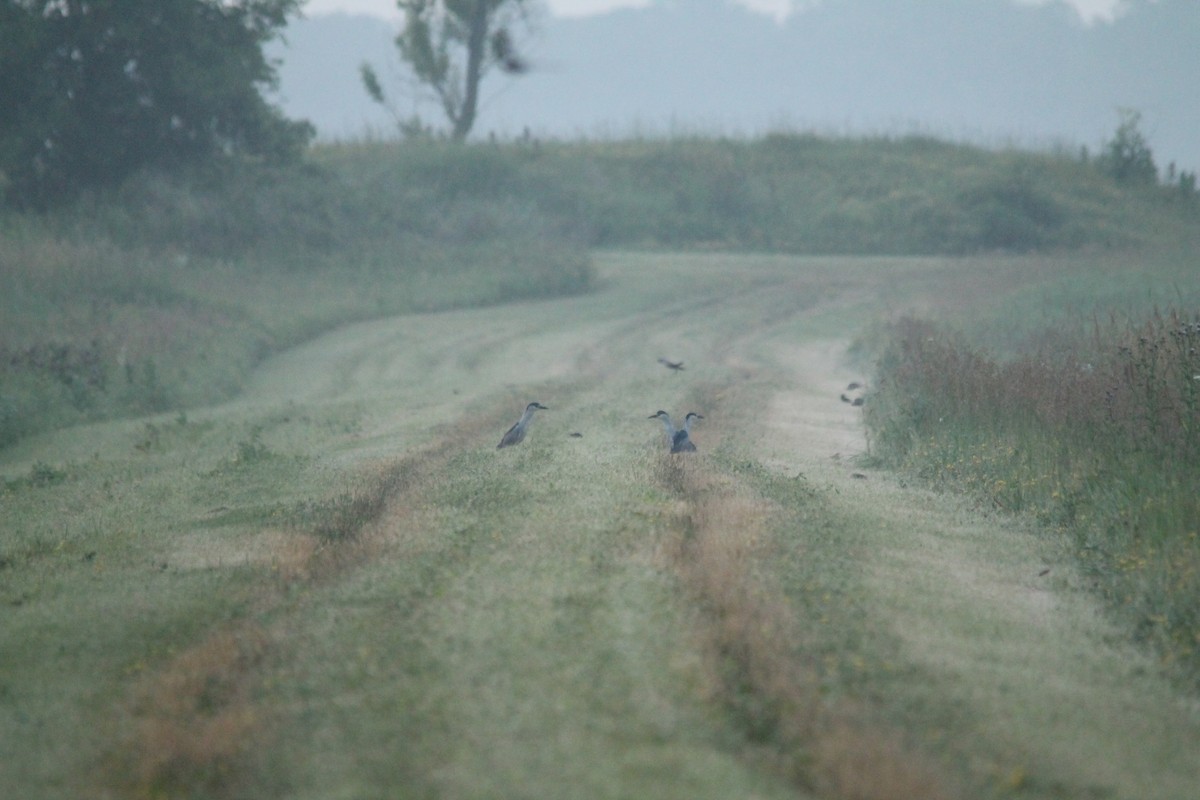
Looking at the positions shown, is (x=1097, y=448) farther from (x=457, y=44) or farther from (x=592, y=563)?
(x=457, y=44)

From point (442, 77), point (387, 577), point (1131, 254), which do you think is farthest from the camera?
point (442, 77)

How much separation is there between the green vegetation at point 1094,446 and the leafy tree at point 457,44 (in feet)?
122

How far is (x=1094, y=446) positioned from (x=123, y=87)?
27.4 metres

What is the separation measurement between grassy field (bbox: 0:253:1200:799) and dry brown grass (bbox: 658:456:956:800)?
2 cm

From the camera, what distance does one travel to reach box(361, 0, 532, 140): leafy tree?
47906mm

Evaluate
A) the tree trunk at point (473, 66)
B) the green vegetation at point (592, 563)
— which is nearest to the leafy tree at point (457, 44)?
the tree trunk at point (473, 66)

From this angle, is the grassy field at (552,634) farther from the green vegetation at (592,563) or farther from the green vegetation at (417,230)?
the green vegetation at (417,230)

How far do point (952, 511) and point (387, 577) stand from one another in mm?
4442

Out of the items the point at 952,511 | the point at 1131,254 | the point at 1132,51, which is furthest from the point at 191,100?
the point at 1132,51

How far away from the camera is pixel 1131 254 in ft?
92.2

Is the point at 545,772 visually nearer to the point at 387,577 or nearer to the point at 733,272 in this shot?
the point at 387,577

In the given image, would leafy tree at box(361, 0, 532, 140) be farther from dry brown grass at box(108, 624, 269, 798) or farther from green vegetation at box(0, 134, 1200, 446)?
dry brown grass at box(108, 624, 269, 798)

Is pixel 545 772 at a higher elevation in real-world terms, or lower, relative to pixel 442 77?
lower

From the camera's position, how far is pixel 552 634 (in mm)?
6266
